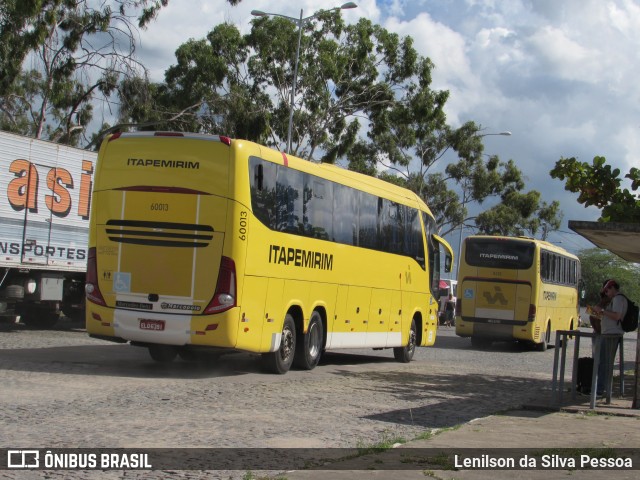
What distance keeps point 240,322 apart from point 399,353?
7.62 metres

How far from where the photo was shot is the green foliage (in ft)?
313

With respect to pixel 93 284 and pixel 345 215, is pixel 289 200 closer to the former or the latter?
pixel 345 215

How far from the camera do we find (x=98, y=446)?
7301mm

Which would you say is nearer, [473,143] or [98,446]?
[98,446]

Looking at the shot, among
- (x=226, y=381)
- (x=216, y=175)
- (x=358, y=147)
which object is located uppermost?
(x=358, y=147)

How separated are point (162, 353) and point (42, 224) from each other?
246 inches

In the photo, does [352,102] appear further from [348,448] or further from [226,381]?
[348,448]

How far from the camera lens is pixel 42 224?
19.9 m

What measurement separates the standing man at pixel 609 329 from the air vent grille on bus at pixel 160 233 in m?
5.66

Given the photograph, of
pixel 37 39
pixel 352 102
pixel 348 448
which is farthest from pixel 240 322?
pixel 352 102

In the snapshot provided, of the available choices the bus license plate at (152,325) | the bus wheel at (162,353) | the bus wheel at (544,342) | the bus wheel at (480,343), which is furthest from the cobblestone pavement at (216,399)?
the bus wheel at (480,343)

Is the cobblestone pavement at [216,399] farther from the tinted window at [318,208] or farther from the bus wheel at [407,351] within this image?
the tinted window at [318,208]

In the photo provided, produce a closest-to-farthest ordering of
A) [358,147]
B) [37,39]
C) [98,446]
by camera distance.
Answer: [98,446] → [37,39] → [358,147]

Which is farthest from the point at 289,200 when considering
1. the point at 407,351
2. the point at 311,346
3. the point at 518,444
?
the point at 518,444
